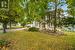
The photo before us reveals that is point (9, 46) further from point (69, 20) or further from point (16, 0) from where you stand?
point (69, 20)

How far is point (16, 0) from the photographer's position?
1080cm

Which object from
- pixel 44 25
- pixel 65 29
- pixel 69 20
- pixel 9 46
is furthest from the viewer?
pixel 44 25

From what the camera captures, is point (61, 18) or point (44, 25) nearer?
point (61, 18)

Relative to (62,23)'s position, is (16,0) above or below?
above

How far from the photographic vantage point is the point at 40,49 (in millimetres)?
11438

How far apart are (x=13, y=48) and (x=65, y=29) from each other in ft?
78.7

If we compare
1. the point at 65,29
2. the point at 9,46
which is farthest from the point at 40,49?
the point at 65,29

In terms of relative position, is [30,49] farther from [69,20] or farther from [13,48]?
[69,20]

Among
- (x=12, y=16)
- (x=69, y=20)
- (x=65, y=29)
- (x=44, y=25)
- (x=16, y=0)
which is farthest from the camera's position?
(x=44, y=25)

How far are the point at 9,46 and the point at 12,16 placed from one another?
11.4 m

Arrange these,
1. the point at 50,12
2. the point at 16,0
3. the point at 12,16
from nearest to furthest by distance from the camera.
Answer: the point at 16,0
the point at 12,16
the point at 50,12

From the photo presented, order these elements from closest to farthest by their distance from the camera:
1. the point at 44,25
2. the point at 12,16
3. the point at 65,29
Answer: the point at 12,16, the point at 65,29, the point at 44,25

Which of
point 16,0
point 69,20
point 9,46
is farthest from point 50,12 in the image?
point 16,0

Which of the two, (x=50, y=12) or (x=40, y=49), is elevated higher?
(x=50, y=12)
